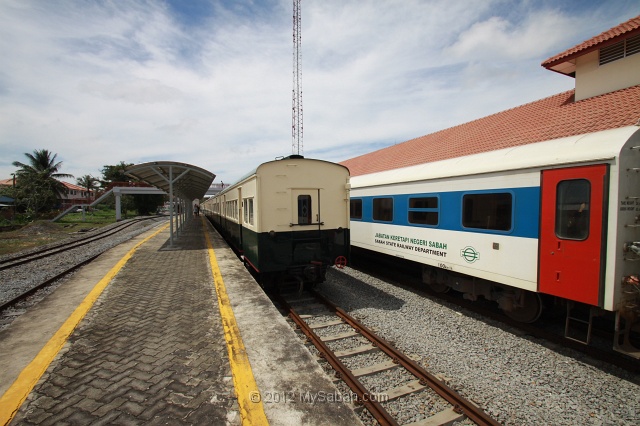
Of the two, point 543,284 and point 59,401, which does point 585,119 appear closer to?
point 543,284

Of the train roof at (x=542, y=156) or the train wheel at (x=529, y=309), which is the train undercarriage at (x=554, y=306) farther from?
the train roof at (x=542, y=156)

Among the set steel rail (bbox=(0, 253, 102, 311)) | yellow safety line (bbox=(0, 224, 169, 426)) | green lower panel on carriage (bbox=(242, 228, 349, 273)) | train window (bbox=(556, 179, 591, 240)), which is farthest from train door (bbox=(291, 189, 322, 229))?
steel rail (bbox=(0, 253, 102, 311))

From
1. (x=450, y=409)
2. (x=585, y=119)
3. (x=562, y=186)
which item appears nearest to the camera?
(x=450, y=409)

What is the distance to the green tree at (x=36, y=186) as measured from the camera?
121 ft

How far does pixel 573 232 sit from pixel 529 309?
179cm

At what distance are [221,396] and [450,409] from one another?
253 centimetres

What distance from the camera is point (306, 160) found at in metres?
7.26

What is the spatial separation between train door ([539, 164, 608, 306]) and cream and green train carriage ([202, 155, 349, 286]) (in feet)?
13.0

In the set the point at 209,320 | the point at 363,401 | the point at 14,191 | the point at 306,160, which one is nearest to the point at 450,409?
the point at 363,401

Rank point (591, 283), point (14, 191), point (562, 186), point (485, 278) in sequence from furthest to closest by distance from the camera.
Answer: point (14, 191) < point (485, 278) < point (562, 186) < point (591, 283)

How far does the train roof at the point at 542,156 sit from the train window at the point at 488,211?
1.54 feet

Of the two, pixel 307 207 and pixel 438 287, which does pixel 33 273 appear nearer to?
pixel 307 207

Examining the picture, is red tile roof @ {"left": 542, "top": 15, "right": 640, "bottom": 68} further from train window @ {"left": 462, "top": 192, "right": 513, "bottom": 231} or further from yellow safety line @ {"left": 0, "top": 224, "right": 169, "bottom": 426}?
yellow safety line @ {"left": 0, "top": 224, "right": 169, "bottom": 426}

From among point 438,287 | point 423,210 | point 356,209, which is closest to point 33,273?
point 356,209
